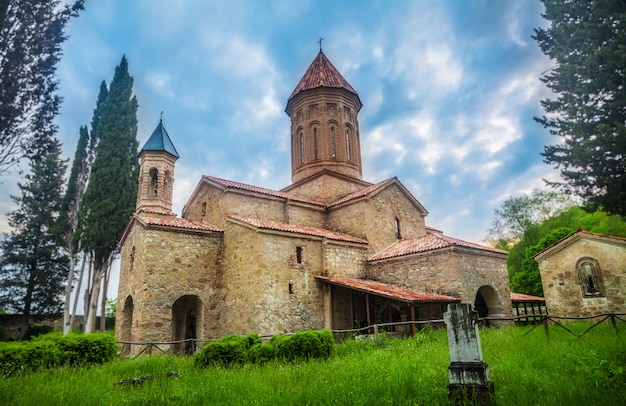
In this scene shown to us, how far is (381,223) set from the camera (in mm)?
14789

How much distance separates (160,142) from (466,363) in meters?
13.3

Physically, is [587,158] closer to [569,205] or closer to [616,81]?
[616,81]

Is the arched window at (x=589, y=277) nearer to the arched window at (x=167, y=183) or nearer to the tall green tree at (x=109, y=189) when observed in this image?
the arched window at (x=167, y=183)

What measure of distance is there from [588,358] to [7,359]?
32.3 feet

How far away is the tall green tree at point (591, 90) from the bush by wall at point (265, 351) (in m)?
6.67

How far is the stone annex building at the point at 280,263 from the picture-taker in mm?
11195

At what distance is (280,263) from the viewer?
11484 mm

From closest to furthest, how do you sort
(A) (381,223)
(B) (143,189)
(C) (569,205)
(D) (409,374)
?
(D) (409,374) → (B) (143,189) → (A) (381,223) → (C) (569,205)

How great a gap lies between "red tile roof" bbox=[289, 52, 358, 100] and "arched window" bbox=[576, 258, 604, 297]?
11835 millimetres

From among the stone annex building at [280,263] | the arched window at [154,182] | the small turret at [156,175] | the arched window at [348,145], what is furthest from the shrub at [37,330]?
the arched window at [348,145]

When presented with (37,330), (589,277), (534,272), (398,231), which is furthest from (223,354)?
(534,272)

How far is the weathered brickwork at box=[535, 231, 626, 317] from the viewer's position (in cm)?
1077

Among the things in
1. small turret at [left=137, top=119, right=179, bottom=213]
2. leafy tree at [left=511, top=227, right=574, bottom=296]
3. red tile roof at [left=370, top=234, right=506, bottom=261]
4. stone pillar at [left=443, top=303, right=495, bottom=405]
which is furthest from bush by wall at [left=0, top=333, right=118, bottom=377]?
leafy tree at [left=511, top=227, right=574, bottom=296]

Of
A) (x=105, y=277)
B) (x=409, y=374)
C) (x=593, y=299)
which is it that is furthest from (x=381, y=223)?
(x=105, y=277)
